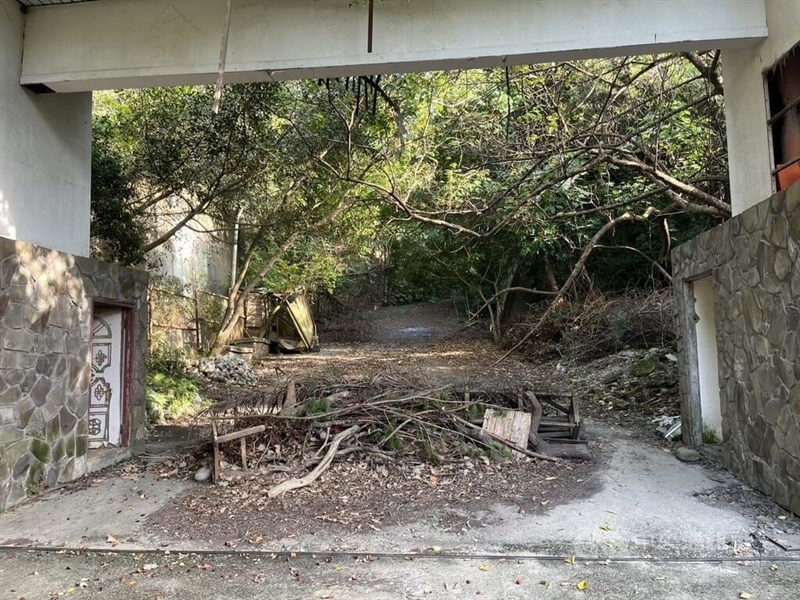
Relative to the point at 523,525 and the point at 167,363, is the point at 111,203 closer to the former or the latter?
the point at 167,363

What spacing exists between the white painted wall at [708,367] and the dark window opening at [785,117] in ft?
6.23

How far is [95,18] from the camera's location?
209 inches

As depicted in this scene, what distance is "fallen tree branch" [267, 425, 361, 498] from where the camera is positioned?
5.00 m

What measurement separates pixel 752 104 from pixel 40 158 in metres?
6.54

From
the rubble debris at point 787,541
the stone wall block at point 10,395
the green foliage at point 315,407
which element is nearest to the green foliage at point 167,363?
the green foliage at point 315,407

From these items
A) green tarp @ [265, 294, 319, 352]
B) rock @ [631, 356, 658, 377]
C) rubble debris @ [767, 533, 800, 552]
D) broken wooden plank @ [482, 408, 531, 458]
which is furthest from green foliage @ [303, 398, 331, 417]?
green tarp @ [265, 294, 319, 352]

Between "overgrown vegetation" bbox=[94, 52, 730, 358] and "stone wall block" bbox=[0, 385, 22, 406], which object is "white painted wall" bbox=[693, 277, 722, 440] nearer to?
"overgrown vegetation" bbox=[94, 52, 730, 358]

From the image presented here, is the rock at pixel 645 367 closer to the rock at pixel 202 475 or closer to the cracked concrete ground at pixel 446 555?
the cracked concrete ground at pixel 446 555

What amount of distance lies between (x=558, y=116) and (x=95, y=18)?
5715 millimetres

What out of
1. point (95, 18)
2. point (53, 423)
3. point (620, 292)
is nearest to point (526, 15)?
point (95, 18)

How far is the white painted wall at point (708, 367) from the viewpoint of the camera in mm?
6473

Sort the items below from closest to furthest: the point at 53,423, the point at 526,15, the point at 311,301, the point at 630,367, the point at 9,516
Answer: the point at 9,516 → the point at 526,15 → the point at 53,423 → the point at 630,367 → the point at 311,301

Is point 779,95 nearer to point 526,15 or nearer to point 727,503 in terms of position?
point 526,15

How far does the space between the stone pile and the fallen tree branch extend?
6.46 meters
